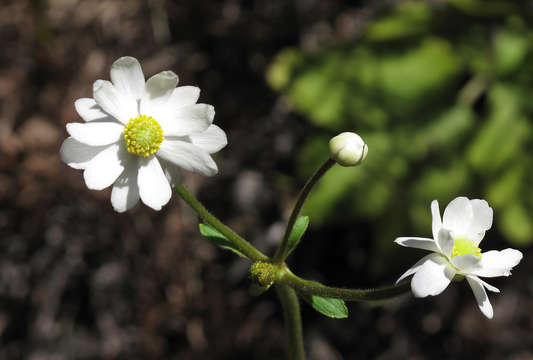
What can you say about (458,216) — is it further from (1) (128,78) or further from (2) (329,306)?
(1) (128,78)

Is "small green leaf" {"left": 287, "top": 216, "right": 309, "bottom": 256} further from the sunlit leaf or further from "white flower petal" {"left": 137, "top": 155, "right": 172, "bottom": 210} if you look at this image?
"white flower petal" {"left": 137, "top": 155, "right": 172, "bottom": 210}

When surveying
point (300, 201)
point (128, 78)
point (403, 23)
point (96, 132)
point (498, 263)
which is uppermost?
point (128, 78)

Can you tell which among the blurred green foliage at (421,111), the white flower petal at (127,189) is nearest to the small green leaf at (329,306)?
the white flower petal at (127,189)

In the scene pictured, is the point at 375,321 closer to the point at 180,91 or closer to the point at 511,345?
the point at 511,345

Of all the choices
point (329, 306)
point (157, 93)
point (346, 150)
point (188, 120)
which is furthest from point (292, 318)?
point (157, 93)

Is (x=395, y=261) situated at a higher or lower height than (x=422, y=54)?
lower

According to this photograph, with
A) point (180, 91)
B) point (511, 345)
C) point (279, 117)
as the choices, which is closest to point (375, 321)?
point (511, 345)
